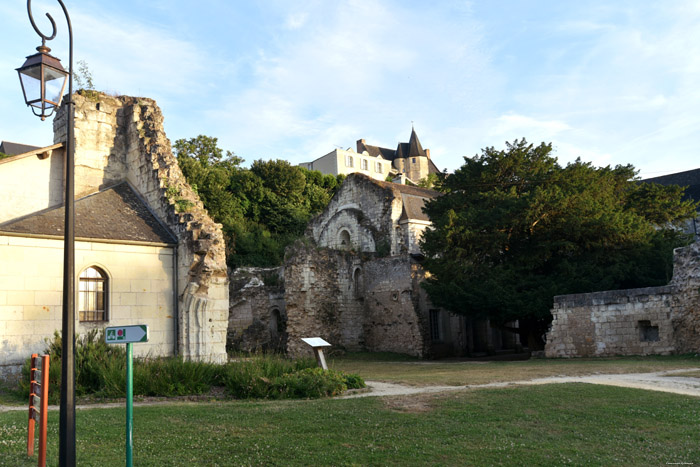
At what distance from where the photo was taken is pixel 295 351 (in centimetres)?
2658

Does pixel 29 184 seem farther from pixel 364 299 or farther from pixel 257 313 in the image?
pixel 364 299

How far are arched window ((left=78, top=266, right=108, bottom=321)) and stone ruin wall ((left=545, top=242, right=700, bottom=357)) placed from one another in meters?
14.6

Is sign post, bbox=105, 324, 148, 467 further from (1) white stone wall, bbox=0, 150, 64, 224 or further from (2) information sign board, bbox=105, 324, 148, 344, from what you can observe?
(1) white stone wall, bbox=0, 150, 64, 224

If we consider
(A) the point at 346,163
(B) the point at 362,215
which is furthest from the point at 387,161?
(B) the point at 362,215

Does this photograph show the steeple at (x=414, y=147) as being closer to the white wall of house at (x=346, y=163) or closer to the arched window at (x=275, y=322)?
the white wall of house at (x=346, y=163)

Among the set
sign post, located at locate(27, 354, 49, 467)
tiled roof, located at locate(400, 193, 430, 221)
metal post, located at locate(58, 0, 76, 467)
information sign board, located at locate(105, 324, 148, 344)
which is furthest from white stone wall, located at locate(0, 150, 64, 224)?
tiled roof, located at locate(400, 193, 430, 221)

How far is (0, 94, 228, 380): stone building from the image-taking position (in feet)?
47.6

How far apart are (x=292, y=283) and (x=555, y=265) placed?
1168 cm

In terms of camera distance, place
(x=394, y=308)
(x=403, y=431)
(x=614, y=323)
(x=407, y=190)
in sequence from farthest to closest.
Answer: (x=407, y=190)
(x=394, y=308)
(x=614, y=323)
(x=403, y=431)

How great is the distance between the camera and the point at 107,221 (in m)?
16.6

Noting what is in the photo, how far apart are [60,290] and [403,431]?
11.1m

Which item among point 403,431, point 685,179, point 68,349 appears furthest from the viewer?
point 685,179

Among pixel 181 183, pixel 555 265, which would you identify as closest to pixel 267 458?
pixel 181 183

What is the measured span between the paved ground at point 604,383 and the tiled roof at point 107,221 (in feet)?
18.5
